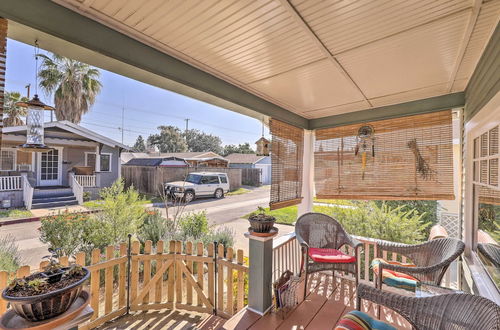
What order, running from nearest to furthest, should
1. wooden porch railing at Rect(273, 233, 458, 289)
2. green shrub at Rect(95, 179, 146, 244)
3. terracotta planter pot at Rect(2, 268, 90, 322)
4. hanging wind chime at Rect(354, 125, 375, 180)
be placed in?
terracotta planter pot at Rect(2, 268, 90, 322) → wooden porch railing at Rect(273, 233, 458, 289) → hanging wind chime at Rect(354, 125, 375, 180) → green shrub at Rect(95, 179, 146, 244)

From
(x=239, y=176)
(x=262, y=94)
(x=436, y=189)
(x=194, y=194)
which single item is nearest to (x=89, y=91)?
(x=194, y=194)

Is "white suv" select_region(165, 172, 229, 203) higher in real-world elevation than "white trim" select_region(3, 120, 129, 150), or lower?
lower

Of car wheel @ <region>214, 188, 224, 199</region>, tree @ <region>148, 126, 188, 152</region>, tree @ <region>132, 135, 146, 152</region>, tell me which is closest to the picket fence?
car wheel @ <region>214, 188, 224, 199</region>

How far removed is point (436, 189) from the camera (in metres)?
2.87

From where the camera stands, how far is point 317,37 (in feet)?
5.27

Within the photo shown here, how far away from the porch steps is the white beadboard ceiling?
28.1 feet

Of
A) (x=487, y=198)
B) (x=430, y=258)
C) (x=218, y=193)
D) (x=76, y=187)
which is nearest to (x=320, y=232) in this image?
(x=430, y=258)

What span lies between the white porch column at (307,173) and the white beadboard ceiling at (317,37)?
4.82 ft

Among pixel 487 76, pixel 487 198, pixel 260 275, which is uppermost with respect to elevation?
pixel 487 76

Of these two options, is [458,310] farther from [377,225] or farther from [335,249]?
[377,225]

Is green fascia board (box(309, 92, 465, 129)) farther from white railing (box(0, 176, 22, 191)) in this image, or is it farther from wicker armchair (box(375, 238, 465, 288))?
white railing (box(0, 176, 22, 191))

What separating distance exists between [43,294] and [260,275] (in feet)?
5.51

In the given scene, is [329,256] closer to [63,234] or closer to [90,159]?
[63,234]

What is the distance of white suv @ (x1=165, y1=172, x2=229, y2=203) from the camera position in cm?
980
